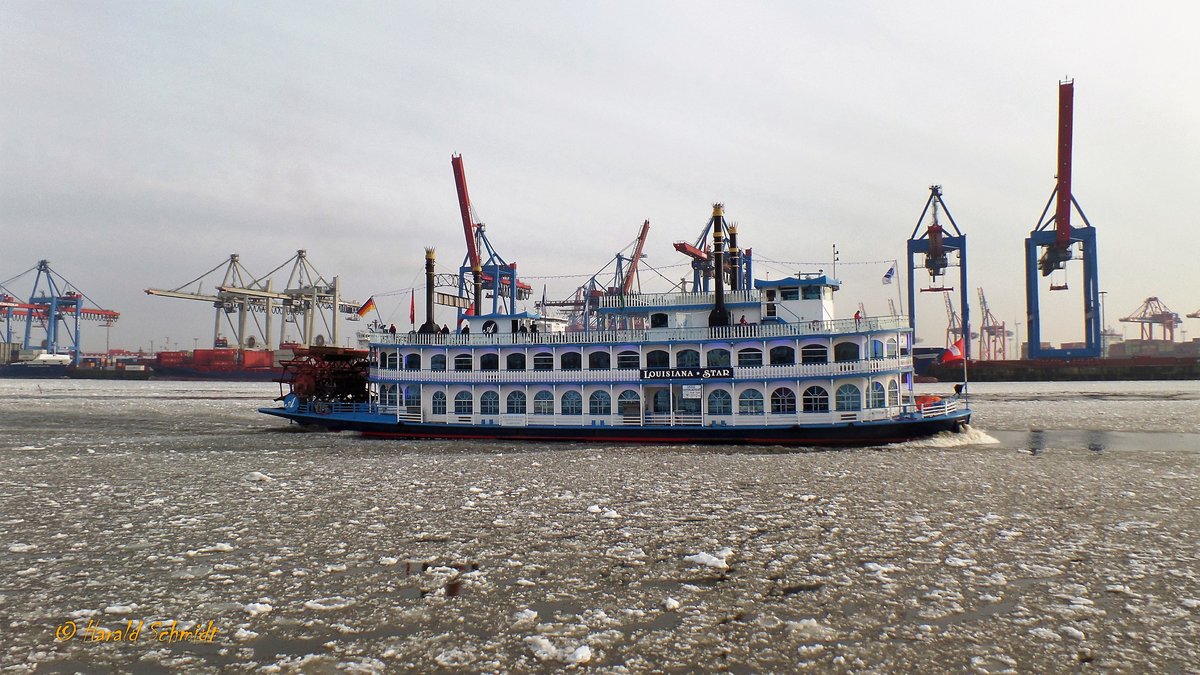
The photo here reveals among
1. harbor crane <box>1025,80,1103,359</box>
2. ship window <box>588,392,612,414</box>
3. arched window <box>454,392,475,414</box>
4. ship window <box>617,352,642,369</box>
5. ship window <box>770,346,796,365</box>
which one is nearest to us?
ship window <box>770,346,796,365</box>

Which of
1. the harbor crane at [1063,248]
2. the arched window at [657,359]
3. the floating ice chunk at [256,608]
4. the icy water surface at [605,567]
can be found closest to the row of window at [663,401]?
the arched window at [657,359]

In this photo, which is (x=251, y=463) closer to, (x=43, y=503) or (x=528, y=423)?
(x=43, y=503)

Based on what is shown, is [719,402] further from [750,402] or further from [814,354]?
[814,354]

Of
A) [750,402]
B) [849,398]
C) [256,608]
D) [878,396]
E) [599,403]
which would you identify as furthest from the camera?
[599,403]

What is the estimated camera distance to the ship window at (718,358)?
30781 millimetres

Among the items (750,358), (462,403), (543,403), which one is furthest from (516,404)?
(750,358)

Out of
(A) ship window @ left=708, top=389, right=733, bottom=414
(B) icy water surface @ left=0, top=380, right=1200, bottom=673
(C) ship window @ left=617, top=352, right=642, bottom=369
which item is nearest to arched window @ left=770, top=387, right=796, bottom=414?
(A) ship window @ left=708, top=389, right=733, bottom=414

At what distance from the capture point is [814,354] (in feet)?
97.2

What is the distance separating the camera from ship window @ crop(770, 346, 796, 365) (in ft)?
98.1

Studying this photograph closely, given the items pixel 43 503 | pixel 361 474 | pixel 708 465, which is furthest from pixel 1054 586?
pixel 43 503

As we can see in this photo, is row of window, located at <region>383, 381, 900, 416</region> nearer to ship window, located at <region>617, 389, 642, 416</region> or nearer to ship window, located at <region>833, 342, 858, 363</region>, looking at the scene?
ship window, located at <region>617, 389, 642, 416</region>

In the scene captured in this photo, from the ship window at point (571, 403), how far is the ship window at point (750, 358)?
25.8ft

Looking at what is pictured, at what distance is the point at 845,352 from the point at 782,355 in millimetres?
2628

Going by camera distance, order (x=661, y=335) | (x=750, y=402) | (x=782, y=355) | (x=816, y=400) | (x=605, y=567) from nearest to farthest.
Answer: (x=605, y=567)
(x=816, y=400)
(x=782, y=355)
(x=750, y=402)
(x=661, y=335)
